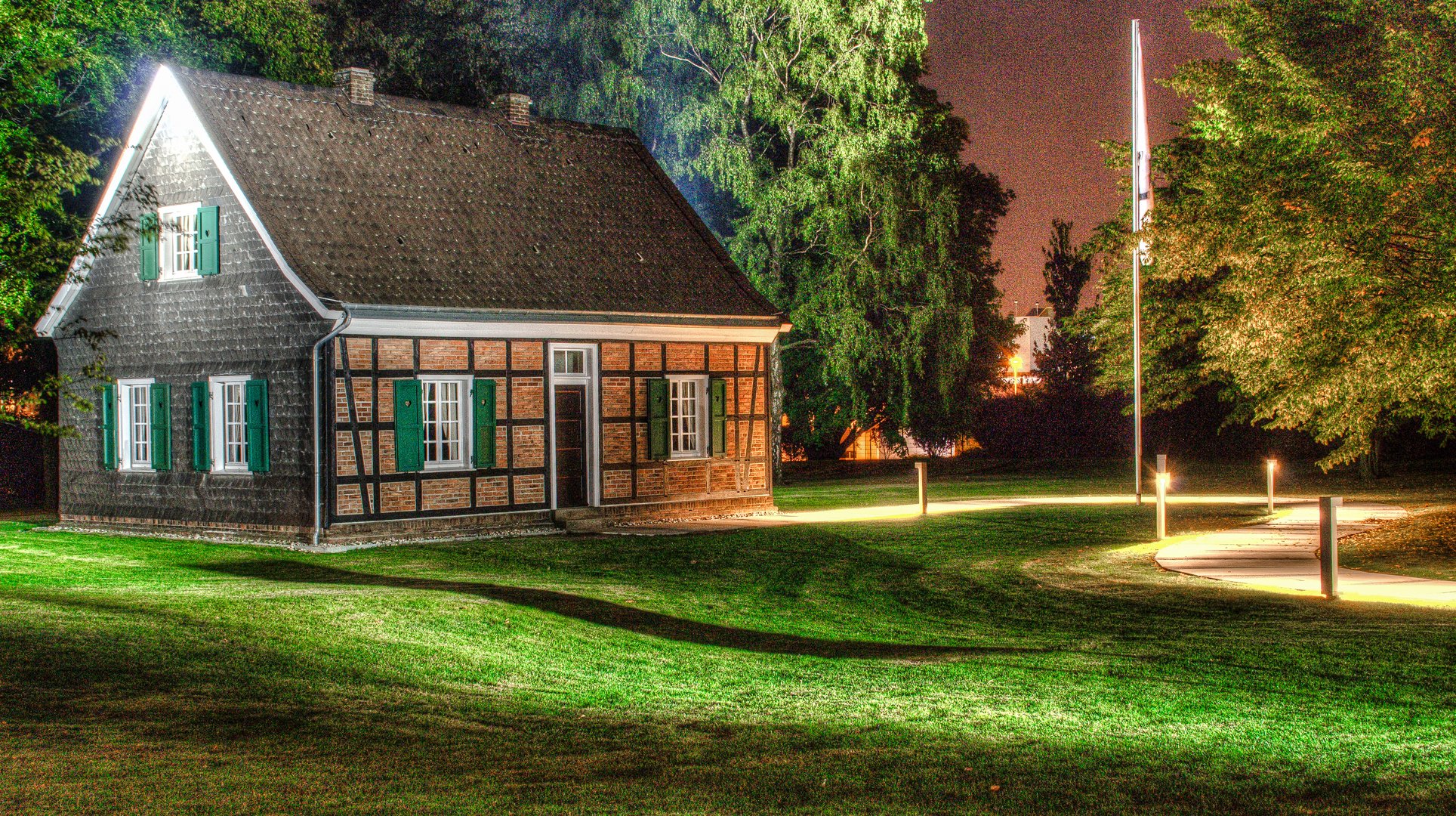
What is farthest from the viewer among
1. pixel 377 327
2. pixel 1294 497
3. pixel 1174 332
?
pixel 1174 332

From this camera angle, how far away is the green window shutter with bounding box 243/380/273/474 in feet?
68.3

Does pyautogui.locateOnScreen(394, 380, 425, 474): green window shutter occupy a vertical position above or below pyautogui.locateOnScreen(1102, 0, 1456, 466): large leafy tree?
below

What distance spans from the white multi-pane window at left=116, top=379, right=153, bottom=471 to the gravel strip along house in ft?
0.13

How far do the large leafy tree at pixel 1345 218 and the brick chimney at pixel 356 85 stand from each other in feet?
44.9

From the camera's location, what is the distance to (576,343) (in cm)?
2347

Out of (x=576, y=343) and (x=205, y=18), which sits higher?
(x=205, y=18)

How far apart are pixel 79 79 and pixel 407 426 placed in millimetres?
10092

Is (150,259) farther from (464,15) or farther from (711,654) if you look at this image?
(464,15)

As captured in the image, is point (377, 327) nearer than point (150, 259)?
Yes

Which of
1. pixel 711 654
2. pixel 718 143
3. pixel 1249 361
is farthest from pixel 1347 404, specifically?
pixel 718 143

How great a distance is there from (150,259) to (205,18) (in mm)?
6902

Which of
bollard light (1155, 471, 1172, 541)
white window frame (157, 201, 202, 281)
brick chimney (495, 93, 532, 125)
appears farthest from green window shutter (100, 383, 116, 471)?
bollard light (1155, 471, 1172, 541)

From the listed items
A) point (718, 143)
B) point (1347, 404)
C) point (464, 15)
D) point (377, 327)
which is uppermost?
point (464, 15)

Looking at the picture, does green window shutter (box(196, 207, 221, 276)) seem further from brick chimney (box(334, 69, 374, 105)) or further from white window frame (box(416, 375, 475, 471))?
white window frame (box(416, 375, 475, 471))
